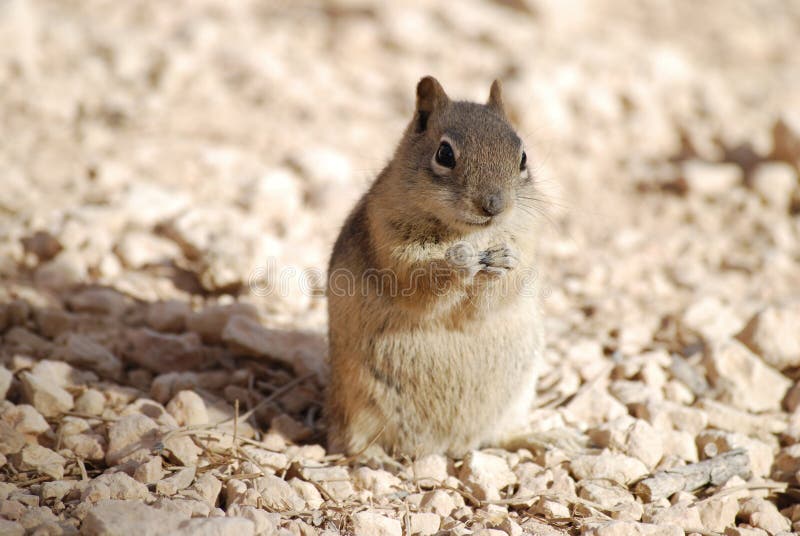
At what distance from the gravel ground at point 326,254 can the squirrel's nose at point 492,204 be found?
2.12ft

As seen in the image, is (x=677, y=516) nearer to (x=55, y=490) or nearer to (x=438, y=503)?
(x=438, y=503)

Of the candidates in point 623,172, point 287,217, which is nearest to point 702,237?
point 623,172

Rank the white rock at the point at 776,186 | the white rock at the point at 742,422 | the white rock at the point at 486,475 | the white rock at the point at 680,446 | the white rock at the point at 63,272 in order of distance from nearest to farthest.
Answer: the white rock at the point at 486,475, the white rock at the point at 680,446, the white rock at the point at 742,422, the white rock at the point at 63,272, the white rock at the point at 776,186

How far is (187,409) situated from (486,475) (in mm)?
1468

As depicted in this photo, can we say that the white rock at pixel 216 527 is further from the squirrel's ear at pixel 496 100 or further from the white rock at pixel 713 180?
the white rock at pixel 713 180

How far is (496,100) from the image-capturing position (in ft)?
13.6

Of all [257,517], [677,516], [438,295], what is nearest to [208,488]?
[257,517]

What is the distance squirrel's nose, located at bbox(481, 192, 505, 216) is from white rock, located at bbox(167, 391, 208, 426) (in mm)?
1685

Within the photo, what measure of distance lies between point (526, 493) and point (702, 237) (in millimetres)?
3607

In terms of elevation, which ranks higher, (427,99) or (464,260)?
(427,99)

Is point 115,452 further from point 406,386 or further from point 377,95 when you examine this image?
point 377,95

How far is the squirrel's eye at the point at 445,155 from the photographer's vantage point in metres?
3.52

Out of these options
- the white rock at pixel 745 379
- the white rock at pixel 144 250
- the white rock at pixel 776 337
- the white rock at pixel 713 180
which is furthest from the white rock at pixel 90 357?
the white rock at pixel 713 180

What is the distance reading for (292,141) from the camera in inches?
268
